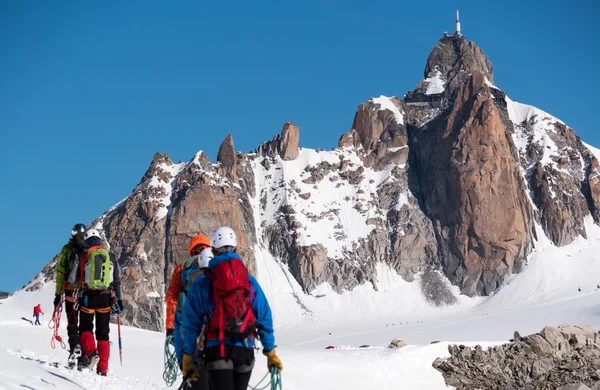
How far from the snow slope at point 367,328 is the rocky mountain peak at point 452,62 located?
146 ft

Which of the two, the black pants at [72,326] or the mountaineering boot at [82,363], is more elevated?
the black pants at [72,326]

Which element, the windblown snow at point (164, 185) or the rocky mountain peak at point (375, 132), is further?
the rocky mountain peak at point (375, 132)

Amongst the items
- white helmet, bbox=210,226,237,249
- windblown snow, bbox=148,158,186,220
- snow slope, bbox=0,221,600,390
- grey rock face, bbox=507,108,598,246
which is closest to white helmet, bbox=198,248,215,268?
white helmet, bbox=210,226,237,249

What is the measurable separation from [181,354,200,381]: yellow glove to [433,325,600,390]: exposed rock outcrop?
64.2ft

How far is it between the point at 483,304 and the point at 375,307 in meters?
13.9

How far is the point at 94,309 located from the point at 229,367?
4.45 meters

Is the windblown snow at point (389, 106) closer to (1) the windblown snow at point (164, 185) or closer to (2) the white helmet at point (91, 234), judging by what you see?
(1) the windblown snow at point (164, 185)

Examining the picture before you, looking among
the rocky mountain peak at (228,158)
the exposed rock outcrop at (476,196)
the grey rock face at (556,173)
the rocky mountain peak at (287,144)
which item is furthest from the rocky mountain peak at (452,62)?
the rocky mountain peak at (228,158)

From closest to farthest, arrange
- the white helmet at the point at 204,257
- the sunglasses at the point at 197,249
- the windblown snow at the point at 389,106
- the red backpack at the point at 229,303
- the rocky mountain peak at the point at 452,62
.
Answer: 1. the red backpack at the point at 229,303
2. the white helmet at the point at 204,257
3. the sunglasses at the point at 197,249
4. the windblown snow at the point at 389,106
5. the rocky mountain peak at the point at 452,62

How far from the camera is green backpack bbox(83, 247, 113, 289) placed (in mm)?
10625

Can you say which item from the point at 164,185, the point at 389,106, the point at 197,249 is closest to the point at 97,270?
the point at 197,249

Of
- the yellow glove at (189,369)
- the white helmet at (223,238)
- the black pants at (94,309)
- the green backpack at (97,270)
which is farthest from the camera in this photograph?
the black pants at (94,309)

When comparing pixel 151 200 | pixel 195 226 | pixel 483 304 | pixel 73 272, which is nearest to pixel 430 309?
pixel 483 304

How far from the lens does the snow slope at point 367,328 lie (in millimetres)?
14508
